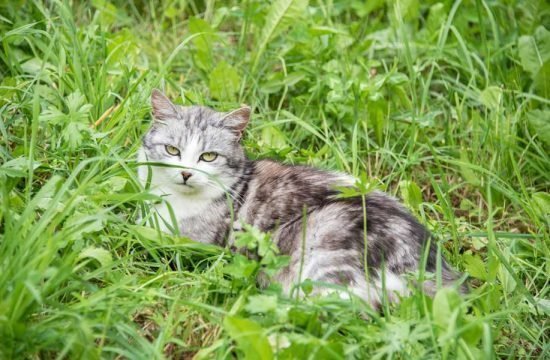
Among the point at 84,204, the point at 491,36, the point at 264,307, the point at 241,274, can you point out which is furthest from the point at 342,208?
the point at 491,36

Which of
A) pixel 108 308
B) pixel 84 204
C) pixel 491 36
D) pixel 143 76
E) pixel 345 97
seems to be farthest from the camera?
pixel 491 36

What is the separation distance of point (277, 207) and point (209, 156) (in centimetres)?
46

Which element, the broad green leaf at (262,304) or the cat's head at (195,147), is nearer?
the broad green leaf at (262,304)

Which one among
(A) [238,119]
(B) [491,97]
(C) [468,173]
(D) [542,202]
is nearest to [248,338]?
(A) [238,119]

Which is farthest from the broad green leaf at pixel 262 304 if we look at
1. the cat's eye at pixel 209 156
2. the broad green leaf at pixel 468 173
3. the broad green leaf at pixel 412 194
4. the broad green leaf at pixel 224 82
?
the broad green leaf at pixel 224 82

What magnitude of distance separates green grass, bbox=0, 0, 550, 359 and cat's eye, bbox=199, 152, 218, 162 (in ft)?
1.29

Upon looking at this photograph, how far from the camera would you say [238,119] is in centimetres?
411

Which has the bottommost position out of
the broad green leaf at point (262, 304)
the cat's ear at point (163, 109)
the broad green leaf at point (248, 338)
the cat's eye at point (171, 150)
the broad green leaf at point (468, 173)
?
the broad green leaf at point (468, 173)

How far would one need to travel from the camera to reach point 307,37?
16.4 feet

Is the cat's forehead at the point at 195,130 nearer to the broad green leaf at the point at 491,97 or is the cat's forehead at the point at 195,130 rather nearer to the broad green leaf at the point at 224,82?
the broad green leaf at the point at 224,82

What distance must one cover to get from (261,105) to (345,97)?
0.59 m

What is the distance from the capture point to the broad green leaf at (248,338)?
2785 millimetres

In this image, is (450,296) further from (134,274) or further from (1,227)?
(1,227)

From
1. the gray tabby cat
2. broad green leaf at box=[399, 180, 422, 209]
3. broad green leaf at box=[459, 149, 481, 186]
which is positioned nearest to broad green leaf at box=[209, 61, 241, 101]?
the gray tabby cat
